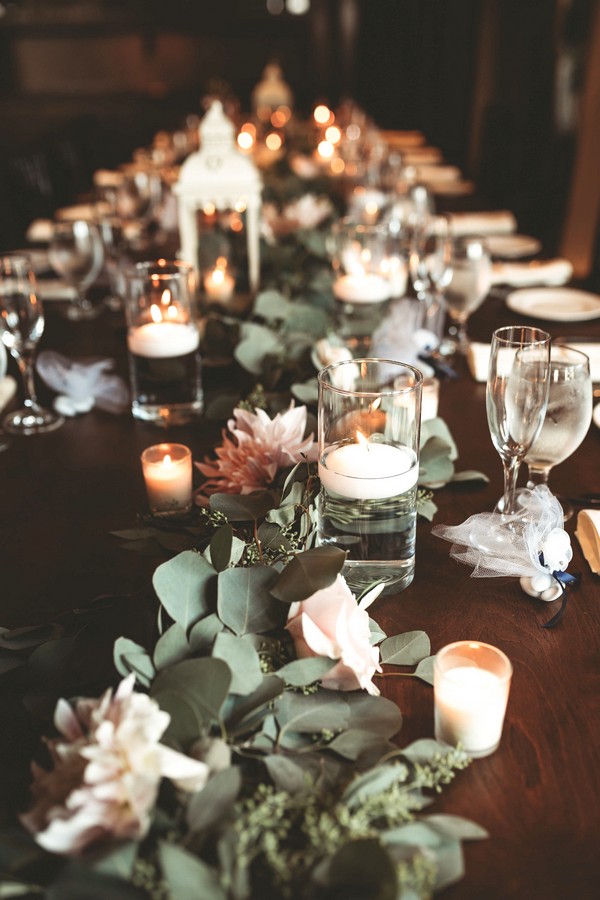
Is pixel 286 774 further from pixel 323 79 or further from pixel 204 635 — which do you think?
pixel 323 79

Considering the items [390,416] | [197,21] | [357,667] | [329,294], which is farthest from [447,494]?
[197,21]

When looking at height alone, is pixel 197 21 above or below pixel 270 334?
above

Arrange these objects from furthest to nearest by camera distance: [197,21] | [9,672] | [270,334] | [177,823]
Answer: [197,21]
[270,334]
[9,672]
[177,823]

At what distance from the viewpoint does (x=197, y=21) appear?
8.96 m

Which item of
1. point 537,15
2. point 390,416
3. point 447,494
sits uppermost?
point 537,15

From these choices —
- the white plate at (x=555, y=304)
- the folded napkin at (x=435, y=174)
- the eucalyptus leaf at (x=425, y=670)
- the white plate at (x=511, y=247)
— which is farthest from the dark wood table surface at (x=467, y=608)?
the folded napkin at (x=435, y=174)

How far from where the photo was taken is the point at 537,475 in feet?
3.66

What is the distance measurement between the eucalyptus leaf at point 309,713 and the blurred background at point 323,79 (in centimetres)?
230

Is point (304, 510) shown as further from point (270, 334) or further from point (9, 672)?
point (270, 334)

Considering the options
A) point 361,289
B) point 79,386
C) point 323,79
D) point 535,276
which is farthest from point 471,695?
point 323,79

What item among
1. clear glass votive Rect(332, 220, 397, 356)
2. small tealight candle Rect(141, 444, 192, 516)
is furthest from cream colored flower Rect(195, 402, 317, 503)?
clear glass votive Rect(332, 220, 397, 356)

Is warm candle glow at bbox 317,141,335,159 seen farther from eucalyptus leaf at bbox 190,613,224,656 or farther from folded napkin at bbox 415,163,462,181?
eucalyptus leaf at bbox 190,613,224,656

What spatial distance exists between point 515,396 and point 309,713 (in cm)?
45

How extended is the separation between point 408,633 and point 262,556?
0.16 m
